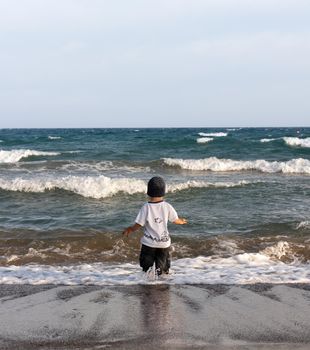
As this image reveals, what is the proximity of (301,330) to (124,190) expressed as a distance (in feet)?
34.4

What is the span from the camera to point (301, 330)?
3854mm

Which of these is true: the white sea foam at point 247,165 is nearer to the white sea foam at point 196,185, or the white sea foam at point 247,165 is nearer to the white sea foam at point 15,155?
the white sea foam at point 196,185

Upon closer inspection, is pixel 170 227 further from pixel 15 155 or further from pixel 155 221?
pixel 15 155

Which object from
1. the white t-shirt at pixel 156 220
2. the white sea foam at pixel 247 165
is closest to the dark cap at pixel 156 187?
the white t-shirt at pixel 156 220

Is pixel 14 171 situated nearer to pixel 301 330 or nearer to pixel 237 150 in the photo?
pixel 237 150

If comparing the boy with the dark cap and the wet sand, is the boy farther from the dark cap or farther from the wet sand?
the wet sand

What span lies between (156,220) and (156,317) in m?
1.44

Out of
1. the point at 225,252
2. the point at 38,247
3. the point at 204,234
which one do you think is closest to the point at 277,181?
the point at 204,234

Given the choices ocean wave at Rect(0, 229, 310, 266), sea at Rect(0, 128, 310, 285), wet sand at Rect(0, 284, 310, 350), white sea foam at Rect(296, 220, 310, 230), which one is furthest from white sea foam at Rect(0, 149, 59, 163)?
wet sand at Rect(0, 284, 310, 350)

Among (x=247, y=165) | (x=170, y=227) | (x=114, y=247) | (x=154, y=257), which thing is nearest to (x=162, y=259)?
(x=154, y=257)

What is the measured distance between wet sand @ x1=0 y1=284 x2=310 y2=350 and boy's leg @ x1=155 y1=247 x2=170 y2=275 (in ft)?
1.07

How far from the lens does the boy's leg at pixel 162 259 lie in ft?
18.1

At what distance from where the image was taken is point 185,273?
20.3 feet

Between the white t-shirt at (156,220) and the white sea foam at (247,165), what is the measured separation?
584 inches
